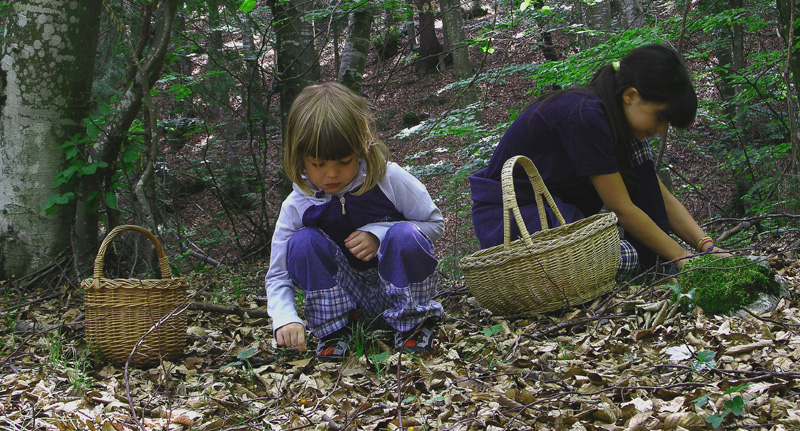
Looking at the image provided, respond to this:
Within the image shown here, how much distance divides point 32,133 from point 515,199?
10.8ft

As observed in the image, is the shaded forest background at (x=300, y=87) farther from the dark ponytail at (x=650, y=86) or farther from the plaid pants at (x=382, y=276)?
the plaid pants at (x=382, y=276)

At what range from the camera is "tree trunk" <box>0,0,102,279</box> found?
399cm

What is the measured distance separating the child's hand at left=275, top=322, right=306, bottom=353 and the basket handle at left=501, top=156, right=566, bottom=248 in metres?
1.03

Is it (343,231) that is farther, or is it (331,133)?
(343,231)

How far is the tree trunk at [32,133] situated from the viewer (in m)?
3.99

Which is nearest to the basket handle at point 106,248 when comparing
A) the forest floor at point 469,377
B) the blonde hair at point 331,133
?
the forest floor at point 469,377

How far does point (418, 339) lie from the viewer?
263cm

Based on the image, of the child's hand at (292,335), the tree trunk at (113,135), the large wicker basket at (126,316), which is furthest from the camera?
the tree trunk at (113,135)

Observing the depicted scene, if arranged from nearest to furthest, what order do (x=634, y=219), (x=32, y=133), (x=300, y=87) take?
(x=634, y=219), (x=32, y=133), (x=300, y=87)

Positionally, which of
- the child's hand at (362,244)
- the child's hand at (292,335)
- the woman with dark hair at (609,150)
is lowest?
the child's hand at (292,335)

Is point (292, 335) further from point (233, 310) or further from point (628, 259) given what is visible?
point (628, 259)

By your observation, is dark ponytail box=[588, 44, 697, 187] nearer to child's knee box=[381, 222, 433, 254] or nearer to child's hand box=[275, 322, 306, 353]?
child's knee box=[381, 222, 433, 254]

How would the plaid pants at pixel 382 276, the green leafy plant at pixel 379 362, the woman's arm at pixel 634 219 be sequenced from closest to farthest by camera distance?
1. the green leafy plant at pixel 379 362
2. the plaid pants at pixel 382 276
3. the woman's arm at pixel 634 219

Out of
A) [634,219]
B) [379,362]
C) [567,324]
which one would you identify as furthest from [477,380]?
[634,219]
